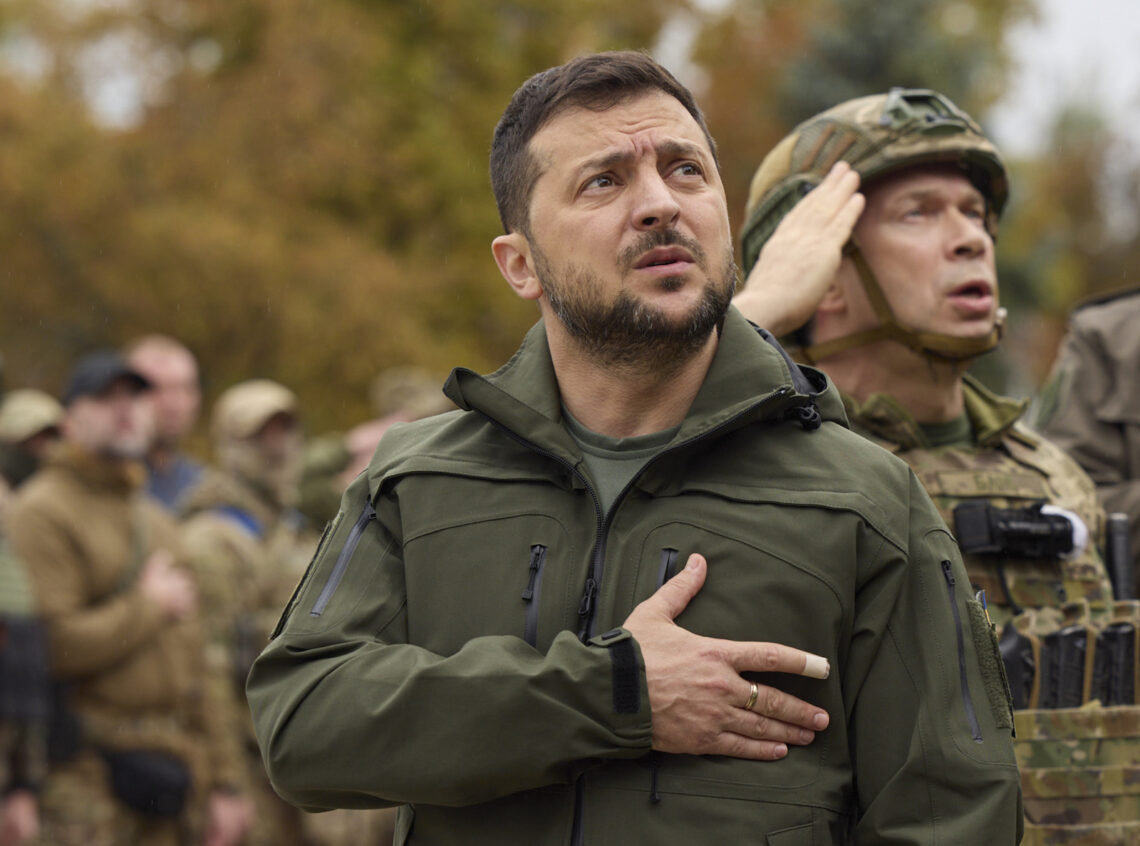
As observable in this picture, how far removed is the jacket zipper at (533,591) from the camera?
114 inches

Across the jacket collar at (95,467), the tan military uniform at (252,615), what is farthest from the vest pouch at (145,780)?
the jacket collar at (95,467)

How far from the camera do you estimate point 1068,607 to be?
4.31 meters

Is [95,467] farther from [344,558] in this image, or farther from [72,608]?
[344,558]

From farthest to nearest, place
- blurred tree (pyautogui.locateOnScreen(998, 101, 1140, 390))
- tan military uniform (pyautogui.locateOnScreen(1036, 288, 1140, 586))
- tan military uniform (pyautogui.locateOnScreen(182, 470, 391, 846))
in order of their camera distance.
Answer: blurred tree (pyautogui.locateOnScreen(998, 101, 1140, 390))
tan military uniform (pyautogui.locateOnScreen(182, 470, 391, 846))
tan military uniform (pyautogui.locateOnScreen(1036, 288, 1140, 586))

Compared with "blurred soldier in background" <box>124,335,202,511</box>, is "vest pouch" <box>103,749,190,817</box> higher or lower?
lower

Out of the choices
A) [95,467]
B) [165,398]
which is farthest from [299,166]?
[95,467]

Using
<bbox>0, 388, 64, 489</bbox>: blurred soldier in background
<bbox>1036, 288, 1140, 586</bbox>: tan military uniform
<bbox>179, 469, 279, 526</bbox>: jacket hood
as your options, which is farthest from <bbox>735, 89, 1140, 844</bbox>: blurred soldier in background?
<bbox>0, 388, 64, 489</bbox>: blurred soldier in background

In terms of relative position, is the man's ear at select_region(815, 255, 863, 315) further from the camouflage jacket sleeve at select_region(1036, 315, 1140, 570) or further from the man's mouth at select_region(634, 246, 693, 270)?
the man's mouth at select_region(634, 246, 693, 270)

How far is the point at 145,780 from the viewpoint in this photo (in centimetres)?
715

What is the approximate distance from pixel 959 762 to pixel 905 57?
16.9 m

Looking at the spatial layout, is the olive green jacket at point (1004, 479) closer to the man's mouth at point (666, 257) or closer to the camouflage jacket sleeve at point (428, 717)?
the man's mouth at point (666, 257)

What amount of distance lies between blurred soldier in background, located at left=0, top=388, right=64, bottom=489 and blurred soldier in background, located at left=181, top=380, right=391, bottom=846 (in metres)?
0.86

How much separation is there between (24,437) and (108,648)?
2213 millimetres

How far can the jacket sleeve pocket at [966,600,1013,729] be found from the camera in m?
2.85
